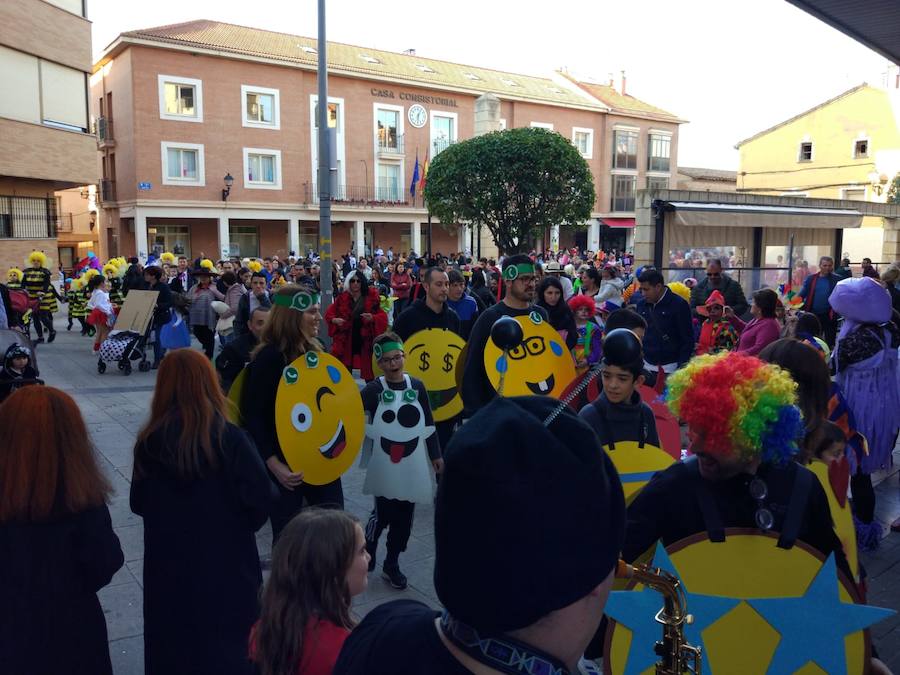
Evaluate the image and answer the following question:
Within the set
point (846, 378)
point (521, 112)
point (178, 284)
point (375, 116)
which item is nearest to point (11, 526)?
point (846, 378)

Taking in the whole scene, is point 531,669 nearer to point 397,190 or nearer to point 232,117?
point 232,117

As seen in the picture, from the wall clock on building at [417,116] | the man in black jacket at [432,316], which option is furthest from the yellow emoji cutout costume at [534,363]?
the wall clock on building at [417,116]

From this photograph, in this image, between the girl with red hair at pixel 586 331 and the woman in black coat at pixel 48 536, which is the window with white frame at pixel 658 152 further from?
the woman in black coat at pixel 48 536

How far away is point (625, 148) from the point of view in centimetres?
4956

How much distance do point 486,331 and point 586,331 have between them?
2.29m

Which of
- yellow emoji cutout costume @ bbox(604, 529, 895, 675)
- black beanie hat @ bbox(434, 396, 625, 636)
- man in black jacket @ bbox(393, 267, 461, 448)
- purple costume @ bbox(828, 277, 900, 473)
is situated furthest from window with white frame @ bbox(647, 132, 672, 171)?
black beanie hat @ bbox(434, 396, 625, 636)

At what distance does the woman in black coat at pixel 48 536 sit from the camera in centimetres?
246

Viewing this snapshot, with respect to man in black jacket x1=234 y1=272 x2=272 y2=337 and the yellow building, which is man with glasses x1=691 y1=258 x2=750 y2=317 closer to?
man in black jacket x1=234 y1=272 x2=272 y2=337

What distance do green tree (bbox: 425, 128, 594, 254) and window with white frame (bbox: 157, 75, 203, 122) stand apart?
13490 millimetres

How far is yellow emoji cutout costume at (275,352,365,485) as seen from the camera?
3.99 metres

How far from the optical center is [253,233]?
123 ft

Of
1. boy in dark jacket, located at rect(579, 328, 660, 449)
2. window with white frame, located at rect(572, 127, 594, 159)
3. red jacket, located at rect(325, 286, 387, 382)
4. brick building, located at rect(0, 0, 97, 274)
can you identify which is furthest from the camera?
window with white frame, located at rect(572, 127, 594, 159)

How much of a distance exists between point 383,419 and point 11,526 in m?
2.40

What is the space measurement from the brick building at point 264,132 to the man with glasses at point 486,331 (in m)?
29.2
